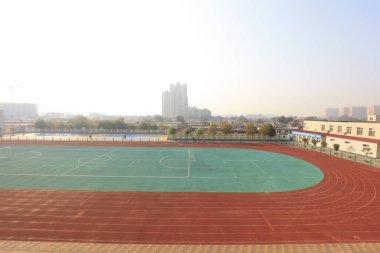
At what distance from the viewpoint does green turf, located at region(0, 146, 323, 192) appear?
1933 cm

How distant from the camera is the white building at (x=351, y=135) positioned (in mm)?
34372

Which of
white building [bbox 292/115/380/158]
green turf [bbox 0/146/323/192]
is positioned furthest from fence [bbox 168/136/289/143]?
green turf [bbox 0/146/323/192]

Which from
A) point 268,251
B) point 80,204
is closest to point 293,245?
point 268,251

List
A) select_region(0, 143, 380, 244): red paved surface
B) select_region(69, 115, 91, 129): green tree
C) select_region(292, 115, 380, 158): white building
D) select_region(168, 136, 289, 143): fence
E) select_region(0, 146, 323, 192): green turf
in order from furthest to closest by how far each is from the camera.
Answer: select_region(69, 115, 91, 129): green tree, select_region(168, 136, 289, 143): fence, select_region(292, 115, 380, 158): white building, select_region(0, 146, 323, 192): green turf, select_region(0, 143, 380, 244): red paved surface

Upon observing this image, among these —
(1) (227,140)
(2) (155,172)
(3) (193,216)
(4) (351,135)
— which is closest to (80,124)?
(1) (227,140)

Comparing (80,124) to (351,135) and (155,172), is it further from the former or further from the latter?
(351,135)

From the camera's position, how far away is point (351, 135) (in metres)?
40.2

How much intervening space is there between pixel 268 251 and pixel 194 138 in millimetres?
40406

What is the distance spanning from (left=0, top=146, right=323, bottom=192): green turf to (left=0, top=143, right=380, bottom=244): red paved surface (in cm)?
171

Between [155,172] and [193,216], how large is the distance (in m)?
10.8

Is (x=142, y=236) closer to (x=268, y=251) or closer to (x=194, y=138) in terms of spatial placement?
(x=268, y=251)

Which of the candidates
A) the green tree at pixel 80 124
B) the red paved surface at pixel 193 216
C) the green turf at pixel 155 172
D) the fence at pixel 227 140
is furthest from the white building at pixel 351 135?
the green tree at pixel 80 124

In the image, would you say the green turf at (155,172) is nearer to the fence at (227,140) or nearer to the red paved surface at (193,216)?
the red paved surface at (193,216)

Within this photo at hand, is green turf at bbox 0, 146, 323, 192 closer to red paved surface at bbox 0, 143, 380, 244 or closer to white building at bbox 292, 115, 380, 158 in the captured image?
red paved surface at bbox 0, 143, 380, 244
